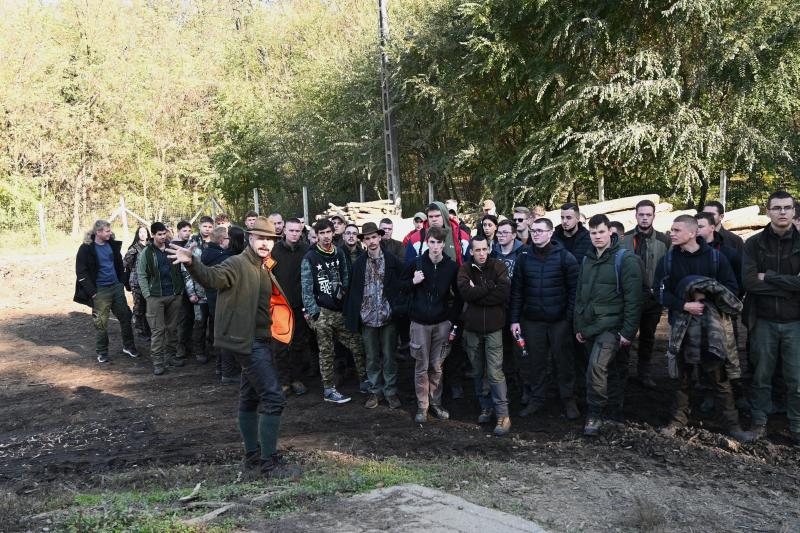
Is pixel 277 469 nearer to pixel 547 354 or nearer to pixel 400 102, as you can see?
pixel 547 354

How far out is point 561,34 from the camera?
688 inches

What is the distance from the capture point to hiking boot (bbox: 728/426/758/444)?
638 centimetres

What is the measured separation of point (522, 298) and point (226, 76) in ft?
98.4

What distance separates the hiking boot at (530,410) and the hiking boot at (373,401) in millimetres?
1644

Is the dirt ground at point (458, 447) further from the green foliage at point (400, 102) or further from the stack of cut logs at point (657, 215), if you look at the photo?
the green foliage at point (400, 102)

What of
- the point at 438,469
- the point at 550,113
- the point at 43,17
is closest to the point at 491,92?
the point at 550,113

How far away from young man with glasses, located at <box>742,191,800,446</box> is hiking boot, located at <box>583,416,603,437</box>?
1393 millimetres

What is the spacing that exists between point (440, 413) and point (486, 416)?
1.66ft

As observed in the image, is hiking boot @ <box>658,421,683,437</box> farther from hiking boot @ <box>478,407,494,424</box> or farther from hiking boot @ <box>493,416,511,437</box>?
hiking boot @ <box>478,407,494,424</box>

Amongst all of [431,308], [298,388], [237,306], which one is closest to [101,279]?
[298,388]

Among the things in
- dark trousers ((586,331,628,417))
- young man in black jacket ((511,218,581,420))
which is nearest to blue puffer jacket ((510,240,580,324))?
young man in black jacket ((511,218,581,420))

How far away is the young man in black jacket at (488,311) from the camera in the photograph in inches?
281

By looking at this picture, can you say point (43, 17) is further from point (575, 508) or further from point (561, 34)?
point (575, 508)

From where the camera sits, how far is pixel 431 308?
7367 mm
